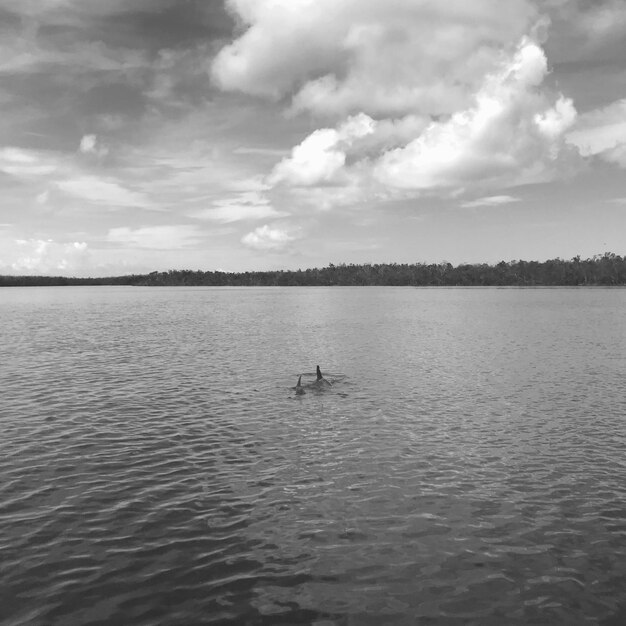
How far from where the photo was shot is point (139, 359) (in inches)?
2263

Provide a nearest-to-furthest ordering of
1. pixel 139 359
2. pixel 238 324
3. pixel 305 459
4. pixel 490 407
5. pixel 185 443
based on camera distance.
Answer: pixel 305 459
pixel 185 443
pixel 490 407
pixel 139 359
pixel 238 324

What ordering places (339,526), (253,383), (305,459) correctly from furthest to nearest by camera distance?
(253,383)
(305,459)
(339,526)

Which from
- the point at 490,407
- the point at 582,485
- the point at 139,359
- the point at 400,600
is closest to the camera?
the point at 400,600

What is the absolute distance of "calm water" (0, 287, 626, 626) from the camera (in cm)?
1388

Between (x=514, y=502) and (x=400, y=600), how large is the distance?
807 cm

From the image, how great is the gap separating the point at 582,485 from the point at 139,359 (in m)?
46.9

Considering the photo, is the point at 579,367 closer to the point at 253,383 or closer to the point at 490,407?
the point at 490,407

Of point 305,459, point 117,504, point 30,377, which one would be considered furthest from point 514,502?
point 30,377

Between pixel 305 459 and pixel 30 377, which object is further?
pixel 30 377

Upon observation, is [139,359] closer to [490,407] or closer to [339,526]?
[490,407]

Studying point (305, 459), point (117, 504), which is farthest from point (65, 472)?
point (305, 459)

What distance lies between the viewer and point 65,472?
22750 mm

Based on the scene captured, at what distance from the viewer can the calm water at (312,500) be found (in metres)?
13.9

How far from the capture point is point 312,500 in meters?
20.0
